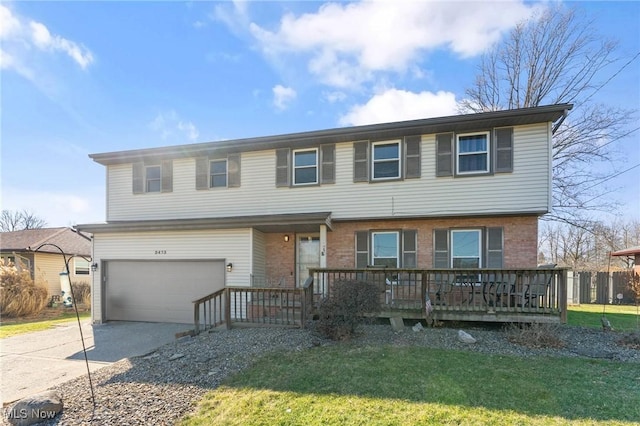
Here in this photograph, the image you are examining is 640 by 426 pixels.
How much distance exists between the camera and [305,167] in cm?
1124

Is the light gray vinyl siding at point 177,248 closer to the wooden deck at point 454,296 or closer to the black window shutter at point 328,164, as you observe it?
the wooden deck at point 454,296

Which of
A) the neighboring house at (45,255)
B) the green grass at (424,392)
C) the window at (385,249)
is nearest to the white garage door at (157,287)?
the window at (385,249)

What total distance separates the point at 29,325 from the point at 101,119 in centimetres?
816

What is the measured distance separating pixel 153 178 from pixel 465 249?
11350 mm

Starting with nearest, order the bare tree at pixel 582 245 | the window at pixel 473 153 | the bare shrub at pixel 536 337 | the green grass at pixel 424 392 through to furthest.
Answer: the green grass at pixel 424 392, the bare shrub at pixel 536 337, the window at pixel 473 153, the bare tree at pixel 582 245

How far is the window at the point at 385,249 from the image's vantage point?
10.6 meters

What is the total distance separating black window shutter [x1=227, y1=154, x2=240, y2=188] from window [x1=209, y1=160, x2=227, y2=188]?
0.19 metres

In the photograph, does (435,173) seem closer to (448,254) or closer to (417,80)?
(448,254)

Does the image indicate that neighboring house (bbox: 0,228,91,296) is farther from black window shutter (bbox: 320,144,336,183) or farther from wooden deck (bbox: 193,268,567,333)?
wooden deck (bbox: 193,268,567,333)

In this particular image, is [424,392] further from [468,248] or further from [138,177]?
[138,177]

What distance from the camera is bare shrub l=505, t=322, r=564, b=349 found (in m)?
6.62

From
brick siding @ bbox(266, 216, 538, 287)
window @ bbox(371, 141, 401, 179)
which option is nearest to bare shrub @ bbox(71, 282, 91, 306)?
brick siding @ bbox(266, 216, 538, 287)

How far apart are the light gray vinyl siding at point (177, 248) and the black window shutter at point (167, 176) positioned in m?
1.77

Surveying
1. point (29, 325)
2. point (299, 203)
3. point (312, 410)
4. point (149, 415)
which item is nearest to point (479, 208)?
point (299, 203)
